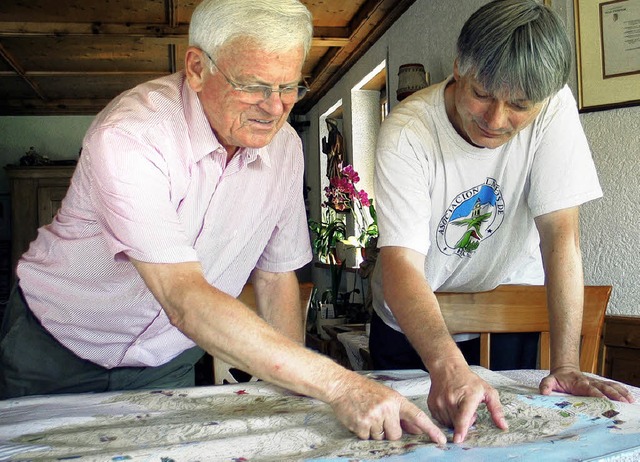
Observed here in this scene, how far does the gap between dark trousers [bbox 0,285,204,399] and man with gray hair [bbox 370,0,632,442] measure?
0.61 meters

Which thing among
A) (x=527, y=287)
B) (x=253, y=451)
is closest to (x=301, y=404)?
(x=253, y=451)

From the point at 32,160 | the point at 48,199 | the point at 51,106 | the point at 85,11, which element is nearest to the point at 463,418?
the point at 85,11

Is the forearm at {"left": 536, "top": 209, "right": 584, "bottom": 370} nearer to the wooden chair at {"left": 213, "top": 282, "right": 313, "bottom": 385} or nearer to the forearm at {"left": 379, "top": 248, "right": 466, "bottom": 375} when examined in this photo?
the forearm at {"left": 379, "top": 248, "right": 466, "bottom": 375}

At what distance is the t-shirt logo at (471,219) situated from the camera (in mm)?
1729

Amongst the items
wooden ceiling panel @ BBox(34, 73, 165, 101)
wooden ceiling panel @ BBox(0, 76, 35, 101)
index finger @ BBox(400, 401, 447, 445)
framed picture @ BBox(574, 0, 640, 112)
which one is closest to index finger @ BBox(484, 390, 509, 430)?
index finger @ BBox(400, 401, 447, 445)

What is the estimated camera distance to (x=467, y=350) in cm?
187

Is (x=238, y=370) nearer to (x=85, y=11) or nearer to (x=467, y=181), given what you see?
(x=467, y=181)

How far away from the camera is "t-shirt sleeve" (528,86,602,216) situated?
1.66 metres

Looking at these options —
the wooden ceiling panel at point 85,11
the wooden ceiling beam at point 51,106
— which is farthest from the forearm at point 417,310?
the wooden ceiling beam at point 51,106

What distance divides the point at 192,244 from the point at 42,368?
420mm

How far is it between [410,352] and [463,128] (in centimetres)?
59

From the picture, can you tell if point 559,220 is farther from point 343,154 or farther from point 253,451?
point 343,154

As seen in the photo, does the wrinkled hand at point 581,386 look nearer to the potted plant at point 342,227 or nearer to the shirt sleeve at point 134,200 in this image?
the shirt sleeve at point 134,200

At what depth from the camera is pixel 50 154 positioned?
8.62 m
